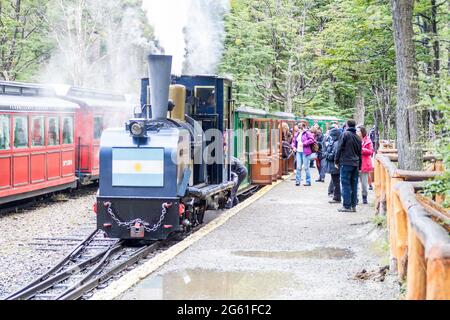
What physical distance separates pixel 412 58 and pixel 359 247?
9.47ft

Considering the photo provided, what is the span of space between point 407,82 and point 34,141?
29.6 feet

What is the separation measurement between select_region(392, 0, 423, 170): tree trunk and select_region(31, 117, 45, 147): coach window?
8.78 m

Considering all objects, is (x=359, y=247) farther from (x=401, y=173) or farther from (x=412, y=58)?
(x=412, y=58)

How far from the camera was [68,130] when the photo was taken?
17094 mm

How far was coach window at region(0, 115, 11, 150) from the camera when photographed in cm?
1334

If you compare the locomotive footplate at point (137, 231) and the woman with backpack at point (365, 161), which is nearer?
the locomotive footplate at point (137, 231)

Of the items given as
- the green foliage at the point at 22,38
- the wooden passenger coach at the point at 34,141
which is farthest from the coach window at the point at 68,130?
the green foliage at the point at 22,38

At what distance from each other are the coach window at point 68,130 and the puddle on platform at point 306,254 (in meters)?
9.56

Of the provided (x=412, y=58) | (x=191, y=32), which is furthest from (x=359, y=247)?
(x=191, y=32)

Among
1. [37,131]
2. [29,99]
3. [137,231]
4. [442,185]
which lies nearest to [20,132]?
[37,131]

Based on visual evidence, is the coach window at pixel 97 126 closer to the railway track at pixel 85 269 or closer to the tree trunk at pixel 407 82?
the railway track at pixel 85 269

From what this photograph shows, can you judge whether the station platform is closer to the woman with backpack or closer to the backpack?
the woman with backpack

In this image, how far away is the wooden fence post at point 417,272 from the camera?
4.83 metres

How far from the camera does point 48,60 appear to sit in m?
32.2
